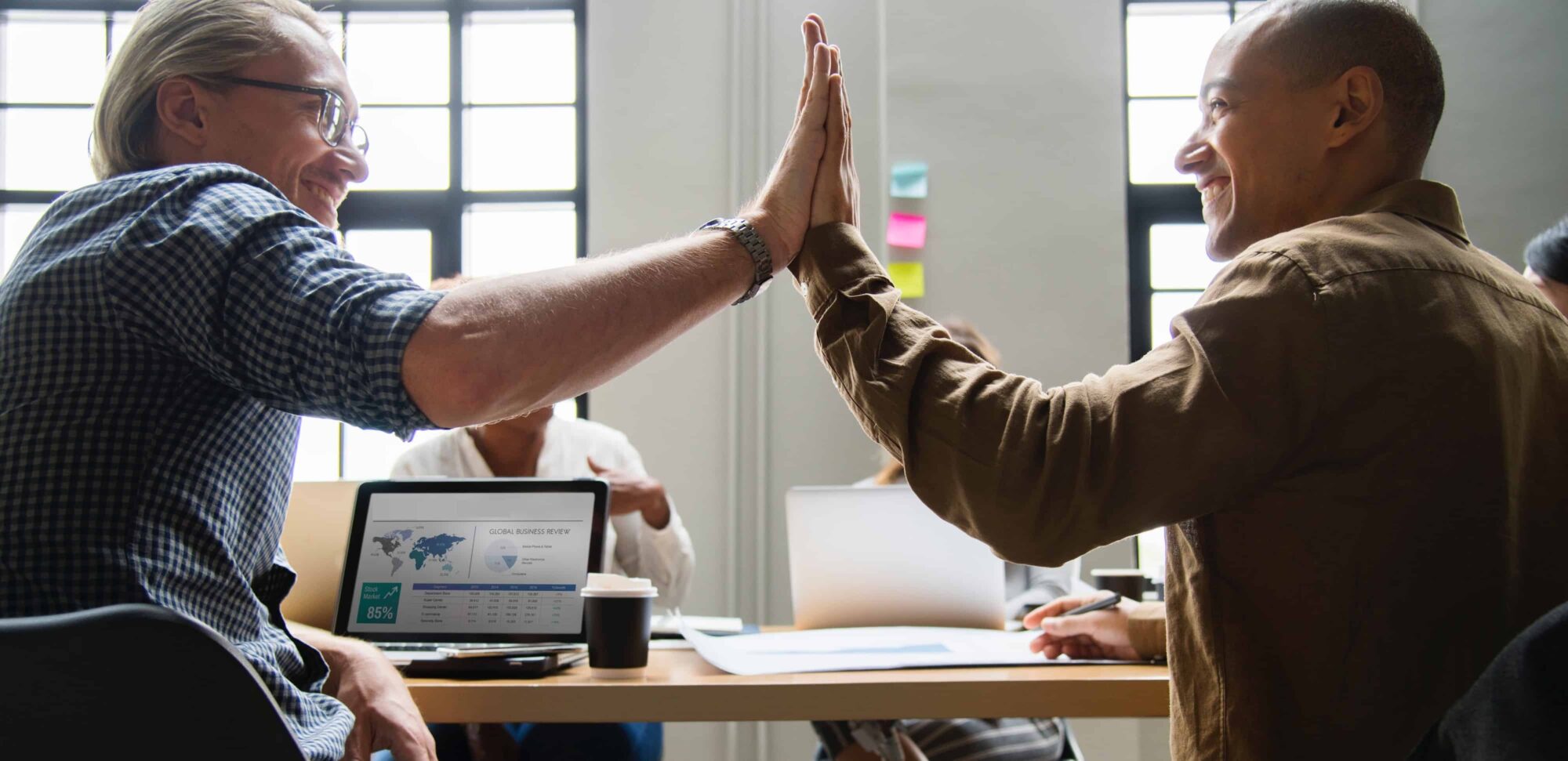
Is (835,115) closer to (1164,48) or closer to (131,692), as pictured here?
(131,692)

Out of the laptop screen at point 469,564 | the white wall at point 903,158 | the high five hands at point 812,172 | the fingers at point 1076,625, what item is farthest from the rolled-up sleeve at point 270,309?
the white wall at point 903,158

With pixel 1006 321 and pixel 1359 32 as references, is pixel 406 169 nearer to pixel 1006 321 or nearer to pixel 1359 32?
pixel 1006 321

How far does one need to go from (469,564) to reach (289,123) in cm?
69

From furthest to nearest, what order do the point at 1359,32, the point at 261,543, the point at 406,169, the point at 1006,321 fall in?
1. the point at 406,169
2. the point at 1006,321
3. the point at 1359,32
4. the point at 261,543

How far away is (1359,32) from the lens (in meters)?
1.05

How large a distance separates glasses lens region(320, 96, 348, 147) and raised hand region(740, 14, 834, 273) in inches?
16.1

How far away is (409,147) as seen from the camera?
13.2 ft

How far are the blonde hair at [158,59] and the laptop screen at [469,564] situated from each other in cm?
68

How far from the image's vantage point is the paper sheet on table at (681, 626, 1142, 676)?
1.32 metres

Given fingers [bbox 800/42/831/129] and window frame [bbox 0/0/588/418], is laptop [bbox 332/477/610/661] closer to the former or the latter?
fingers [bbox 800/42/831/129]

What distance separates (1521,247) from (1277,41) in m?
3.30

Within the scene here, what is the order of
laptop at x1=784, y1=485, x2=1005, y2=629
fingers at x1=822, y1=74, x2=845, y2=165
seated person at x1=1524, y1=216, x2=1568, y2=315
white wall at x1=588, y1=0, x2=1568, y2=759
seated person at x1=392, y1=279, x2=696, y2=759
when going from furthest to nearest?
white wall at x1=588, y1=0, x2=1568, y2=759 < seated person at x1=392, y1=279, x2=696, y2=759 < seated person at x1=1524, y1=216, x2=1568, y2=315 < laptop at x1=784, y1=485, x2=1005, y2=629 < fingers at x1=822, y1=74, x2=845, y2=165

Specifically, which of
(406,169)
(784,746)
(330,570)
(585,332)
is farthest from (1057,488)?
(406,169)

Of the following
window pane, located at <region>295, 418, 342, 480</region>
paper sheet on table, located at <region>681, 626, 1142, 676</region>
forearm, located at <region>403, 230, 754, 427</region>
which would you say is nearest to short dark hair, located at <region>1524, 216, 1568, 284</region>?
paper sheet on table, located at <region>681, 626, 1142, 676</region>
